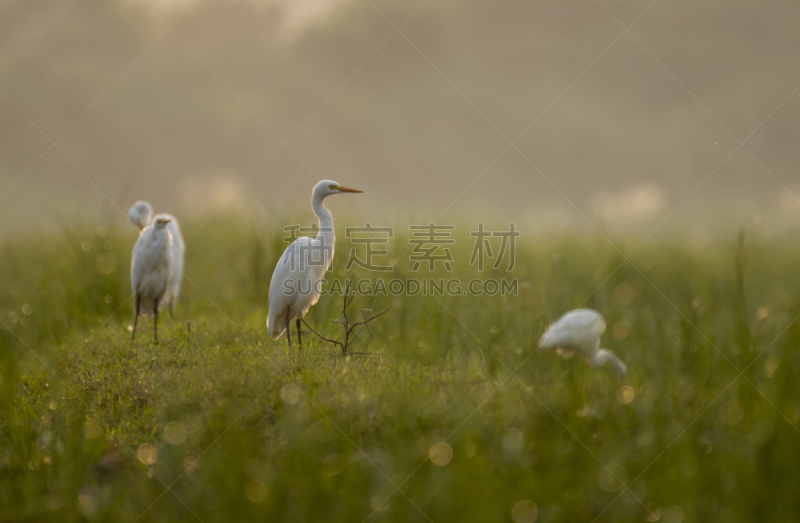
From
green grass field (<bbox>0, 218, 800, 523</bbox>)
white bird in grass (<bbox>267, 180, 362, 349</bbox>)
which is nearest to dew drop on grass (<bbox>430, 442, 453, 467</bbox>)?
green grass field (<bbox>0, 218, 800, 523</bbox>)

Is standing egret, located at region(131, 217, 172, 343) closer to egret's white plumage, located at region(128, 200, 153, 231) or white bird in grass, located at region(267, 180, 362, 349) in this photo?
egret's white plumage, located at region(128, 200, 153, 231)

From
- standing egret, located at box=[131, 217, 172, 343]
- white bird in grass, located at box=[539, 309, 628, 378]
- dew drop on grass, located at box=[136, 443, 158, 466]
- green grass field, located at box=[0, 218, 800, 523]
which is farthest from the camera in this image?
standing egret, located at box=[131, 217, 172, 343]

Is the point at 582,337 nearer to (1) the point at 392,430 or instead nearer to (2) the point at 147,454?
(1) the point at 392,430

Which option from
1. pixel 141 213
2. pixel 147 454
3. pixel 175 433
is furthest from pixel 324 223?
pixel 141 213

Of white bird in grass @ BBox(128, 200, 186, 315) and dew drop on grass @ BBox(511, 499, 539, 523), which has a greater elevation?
white bird in grass @ BBox(128, 200, 186, 315)

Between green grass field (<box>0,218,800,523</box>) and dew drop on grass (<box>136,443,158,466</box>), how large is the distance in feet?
0.04

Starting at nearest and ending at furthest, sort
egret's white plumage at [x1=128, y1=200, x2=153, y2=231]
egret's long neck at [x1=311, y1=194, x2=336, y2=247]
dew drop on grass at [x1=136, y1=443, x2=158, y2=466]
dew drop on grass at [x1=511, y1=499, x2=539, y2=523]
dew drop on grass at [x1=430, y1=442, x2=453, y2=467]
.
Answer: dew drop on grass at [x1=511, y1=499, x2=539, y2=523] < dew drop on grass at [x1=430, y1=442, x2=453, y2=467] < dew drop on grass at [x1=136, y1=443, x2=158, y2=466] < egret's long neck at [x1=311, y1=194, x2=336, y2=247] < egret's white plumage at [x1=128, y1=200, x2=153, y2=231]

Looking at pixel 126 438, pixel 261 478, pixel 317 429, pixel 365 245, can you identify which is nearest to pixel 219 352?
pixel 126 438

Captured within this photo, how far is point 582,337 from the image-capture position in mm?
6141

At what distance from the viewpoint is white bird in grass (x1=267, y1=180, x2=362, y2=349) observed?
5336 millimetres

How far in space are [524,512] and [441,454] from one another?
0.62 metres

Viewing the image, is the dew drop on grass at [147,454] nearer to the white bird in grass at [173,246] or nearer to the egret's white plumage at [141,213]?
the white bird in grass at [173,246]

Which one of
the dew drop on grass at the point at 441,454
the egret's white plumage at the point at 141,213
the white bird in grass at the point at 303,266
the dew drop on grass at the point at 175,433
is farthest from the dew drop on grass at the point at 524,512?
the egret's white plumage at the point at 141,213

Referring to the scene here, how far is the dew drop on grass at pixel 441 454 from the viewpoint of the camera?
3.09 m
